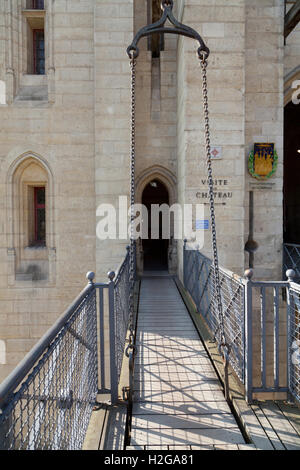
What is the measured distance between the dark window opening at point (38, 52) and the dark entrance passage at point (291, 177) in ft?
29.1

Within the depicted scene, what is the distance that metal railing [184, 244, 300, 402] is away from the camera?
2.57 m

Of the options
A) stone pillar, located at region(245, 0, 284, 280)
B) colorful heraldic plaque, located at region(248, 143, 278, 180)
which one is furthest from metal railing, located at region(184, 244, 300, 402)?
colorful heraldic plaque, located at region(248, 143, 278, 180)

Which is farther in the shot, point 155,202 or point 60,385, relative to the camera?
point 155,202

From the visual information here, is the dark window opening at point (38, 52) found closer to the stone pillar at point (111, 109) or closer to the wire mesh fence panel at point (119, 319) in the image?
the stone pillar at point (111, 109)

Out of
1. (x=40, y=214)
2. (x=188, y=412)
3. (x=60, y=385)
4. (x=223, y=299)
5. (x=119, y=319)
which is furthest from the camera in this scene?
(x=40, y=214)

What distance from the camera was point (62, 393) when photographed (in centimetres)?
176

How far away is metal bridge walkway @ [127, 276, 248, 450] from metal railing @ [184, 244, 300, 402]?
316mm

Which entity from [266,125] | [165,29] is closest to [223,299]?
[165,29]

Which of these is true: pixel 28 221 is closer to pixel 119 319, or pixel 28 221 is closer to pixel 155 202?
pixel 119 319

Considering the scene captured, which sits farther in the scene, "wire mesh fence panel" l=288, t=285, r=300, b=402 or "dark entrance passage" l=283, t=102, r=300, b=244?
"dark entrance passage" l=283, t=102, r=300, b=244

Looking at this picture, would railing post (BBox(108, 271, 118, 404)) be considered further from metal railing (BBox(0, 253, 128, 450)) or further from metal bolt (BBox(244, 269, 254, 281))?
metal bolt (BBox(244, 269, 254, 281))

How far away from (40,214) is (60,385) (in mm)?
6703

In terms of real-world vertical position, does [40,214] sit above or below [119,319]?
above

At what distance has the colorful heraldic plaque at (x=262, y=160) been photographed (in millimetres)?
6645
